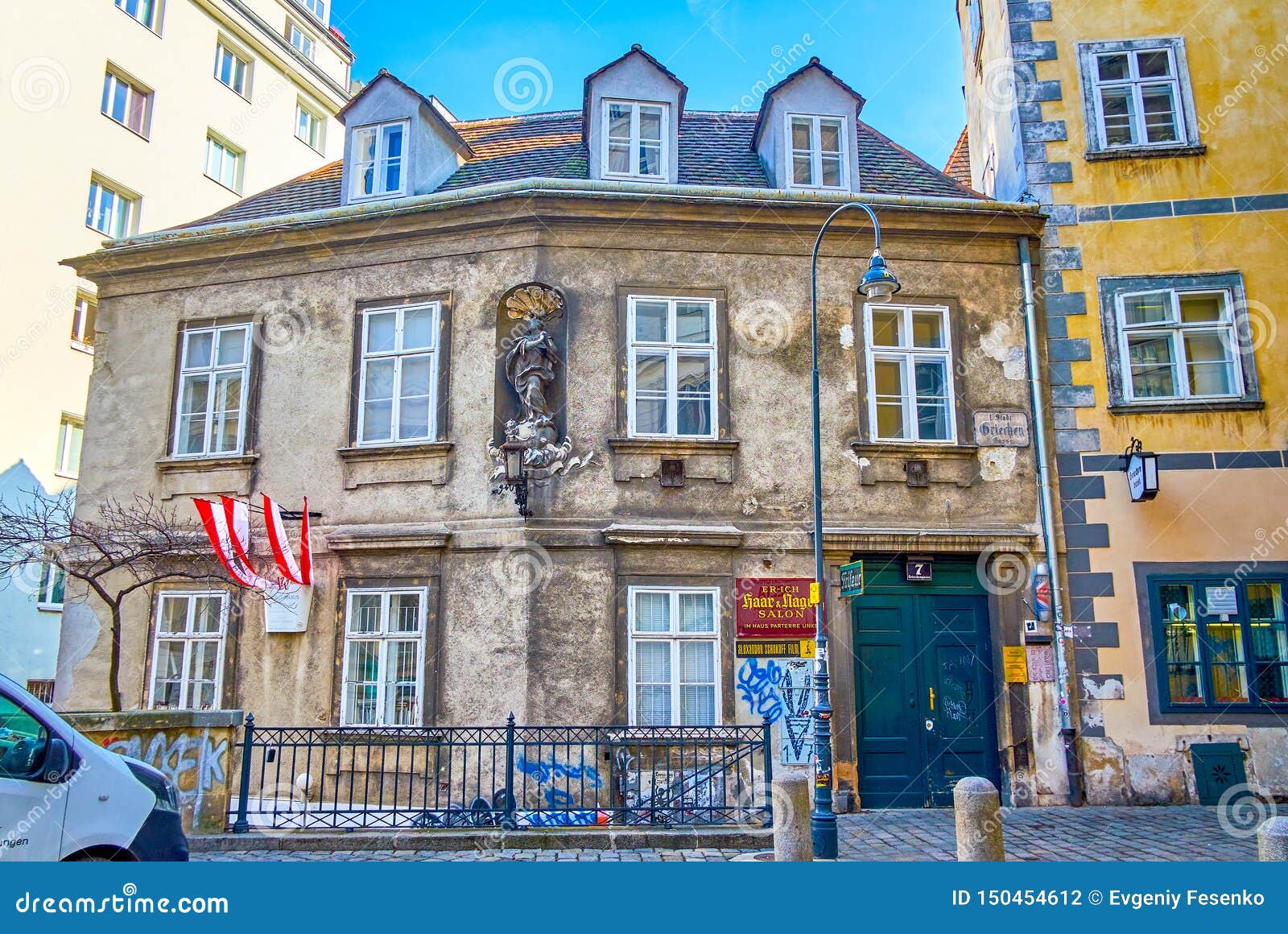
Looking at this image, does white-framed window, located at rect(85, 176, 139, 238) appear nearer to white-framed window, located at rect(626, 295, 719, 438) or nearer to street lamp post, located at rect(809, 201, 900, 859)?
white-framed window, located at rect(626, 295, 719, 438)

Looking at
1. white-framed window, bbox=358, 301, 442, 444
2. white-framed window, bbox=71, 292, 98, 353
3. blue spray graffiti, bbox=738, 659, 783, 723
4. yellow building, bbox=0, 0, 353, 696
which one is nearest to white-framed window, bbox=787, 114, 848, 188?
white-framed window, bbox=358, 301, 442, 444

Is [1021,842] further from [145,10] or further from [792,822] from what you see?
[145,10]

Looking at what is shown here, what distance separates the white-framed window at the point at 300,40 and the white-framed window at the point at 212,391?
2030 cm

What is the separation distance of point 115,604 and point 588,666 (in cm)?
533

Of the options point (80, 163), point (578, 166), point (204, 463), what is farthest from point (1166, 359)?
point (80, 163)

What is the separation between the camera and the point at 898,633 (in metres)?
13.0

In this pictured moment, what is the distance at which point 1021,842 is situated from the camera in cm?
1003

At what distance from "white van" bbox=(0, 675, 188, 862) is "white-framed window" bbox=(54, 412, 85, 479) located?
20.4 meters

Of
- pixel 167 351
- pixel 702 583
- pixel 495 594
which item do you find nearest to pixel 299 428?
pixel 167 351

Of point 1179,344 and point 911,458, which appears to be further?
point 1179,344

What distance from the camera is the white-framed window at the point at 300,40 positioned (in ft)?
105

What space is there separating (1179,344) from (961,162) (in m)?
7.80

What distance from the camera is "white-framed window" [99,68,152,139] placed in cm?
2520

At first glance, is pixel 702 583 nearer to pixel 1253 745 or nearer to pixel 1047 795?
pixel 1047 795
